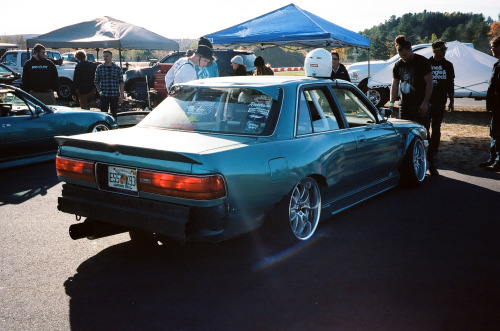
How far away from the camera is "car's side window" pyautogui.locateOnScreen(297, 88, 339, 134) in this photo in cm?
423

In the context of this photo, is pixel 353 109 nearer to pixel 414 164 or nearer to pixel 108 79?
pixel 414 164

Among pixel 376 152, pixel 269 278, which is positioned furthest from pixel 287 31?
pixel 269 278

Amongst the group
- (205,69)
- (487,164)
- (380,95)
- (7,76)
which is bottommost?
(487,164)

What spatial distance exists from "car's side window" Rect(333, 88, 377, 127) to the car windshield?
1089 millimetres

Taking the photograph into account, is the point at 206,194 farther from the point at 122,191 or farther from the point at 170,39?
the point at 170,39

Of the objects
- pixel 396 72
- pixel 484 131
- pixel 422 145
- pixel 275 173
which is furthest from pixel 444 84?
pixel 275 173

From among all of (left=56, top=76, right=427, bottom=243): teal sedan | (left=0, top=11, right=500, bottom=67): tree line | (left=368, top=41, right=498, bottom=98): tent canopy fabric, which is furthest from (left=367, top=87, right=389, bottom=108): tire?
(left=0, top=11, right=500, bottom=67): tree line

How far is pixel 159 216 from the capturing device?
131 inches

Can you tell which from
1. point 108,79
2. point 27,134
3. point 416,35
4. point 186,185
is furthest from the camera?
point 416,35

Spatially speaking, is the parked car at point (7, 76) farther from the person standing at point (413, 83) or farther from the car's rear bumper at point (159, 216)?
the car's rear bumper at point (159, 216)

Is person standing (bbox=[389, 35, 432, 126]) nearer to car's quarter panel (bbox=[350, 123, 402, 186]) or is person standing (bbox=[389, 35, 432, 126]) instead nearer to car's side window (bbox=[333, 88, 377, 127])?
car's quarter panel (bbox=[350, 123, 402, 186])

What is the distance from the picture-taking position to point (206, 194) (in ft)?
10.6

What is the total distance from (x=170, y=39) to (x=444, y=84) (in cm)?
1099

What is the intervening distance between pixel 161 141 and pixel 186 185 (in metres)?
0.55
